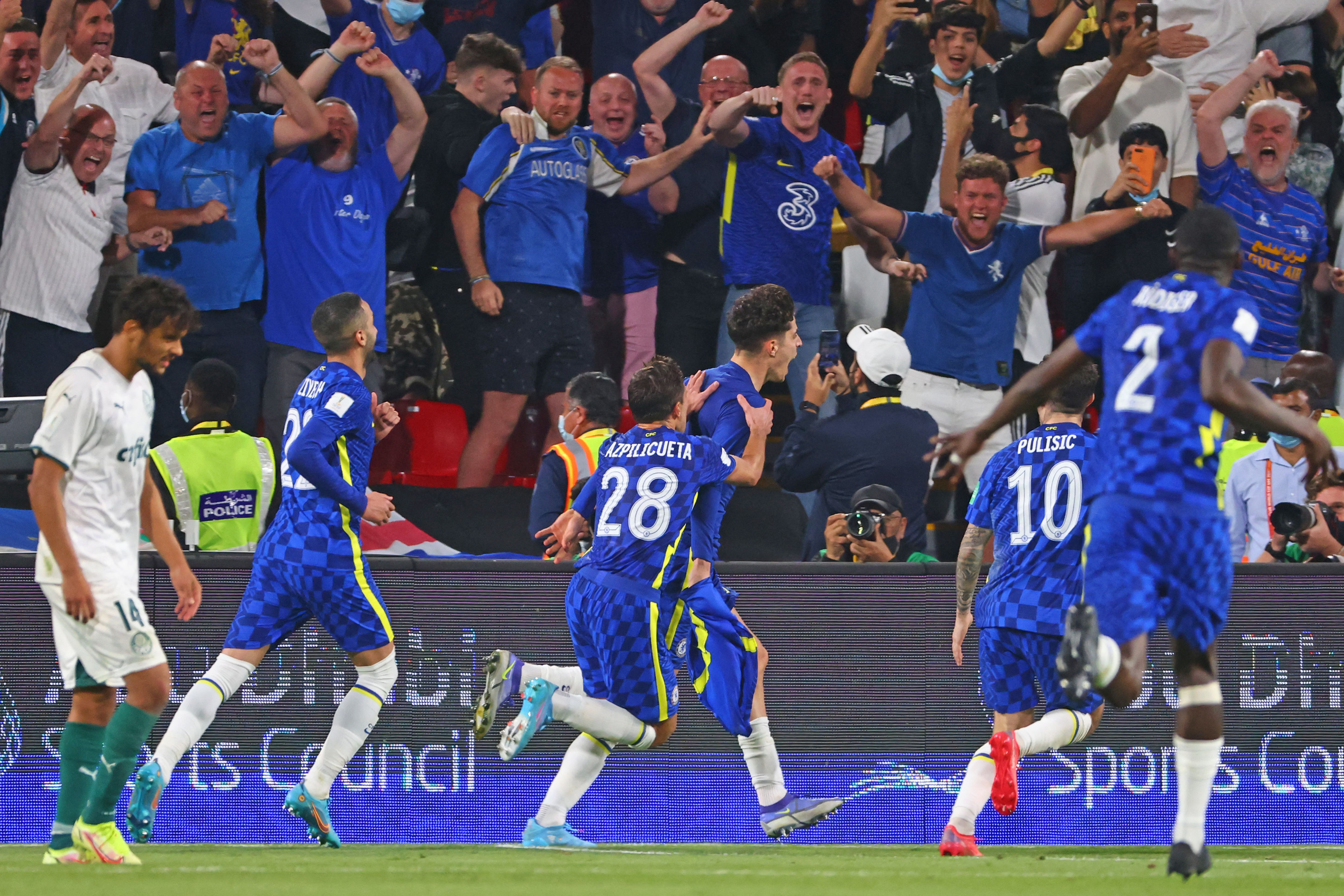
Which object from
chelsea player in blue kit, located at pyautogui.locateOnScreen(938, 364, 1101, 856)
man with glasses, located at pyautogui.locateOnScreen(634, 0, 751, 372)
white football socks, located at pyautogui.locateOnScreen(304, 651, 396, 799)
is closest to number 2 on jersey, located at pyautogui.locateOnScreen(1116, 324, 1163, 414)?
chelsea player in blue kit, located at pyautogui.locateOnScreen(938, 364, 1101, 856)

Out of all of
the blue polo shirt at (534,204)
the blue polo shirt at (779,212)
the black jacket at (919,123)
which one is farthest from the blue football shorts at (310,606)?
the black jacket at (919,123)

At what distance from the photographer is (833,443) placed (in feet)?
27.4

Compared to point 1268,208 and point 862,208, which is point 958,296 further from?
point 1268,208

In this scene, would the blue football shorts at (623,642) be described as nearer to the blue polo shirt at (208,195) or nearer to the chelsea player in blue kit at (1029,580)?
the chelsea player in blue kit at (1029,580)

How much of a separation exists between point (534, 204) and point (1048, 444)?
174 inches

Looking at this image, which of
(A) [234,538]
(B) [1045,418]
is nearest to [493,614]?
(A) [234,538]

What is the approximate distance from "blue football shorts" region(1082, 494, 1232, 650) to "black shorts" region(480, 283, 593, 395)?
5436 mm

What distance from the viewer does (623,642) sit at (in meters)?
6.34

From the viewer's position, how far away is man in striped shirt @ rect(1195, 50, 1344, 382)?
10258mm

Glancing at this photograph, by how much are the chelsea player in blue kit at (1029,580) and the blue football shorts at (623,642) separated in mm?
1383

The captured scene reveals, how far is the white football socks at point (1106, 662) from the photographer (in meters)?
4.32

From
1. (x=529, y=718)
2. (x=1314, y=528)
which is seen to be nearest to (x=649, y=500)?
(x=529, y=718)

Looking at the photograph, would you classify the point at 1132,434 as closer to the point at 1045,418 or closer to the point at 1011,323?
the point at 1045,418

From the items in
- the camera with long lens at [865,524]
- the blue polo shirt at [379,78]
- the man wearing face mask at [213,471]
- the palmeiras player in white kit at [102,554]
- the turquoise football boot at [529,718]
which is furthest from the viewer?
the blue polo shirt at [379,78]
